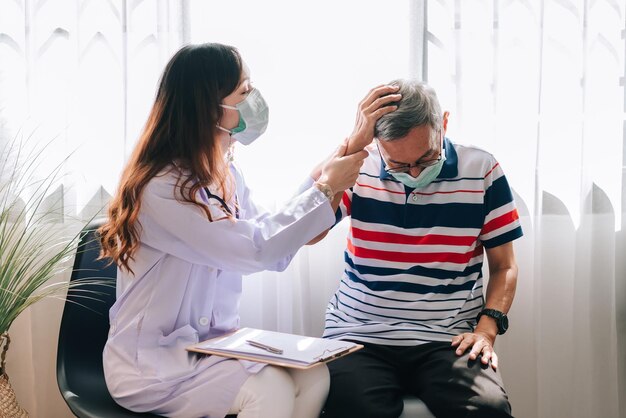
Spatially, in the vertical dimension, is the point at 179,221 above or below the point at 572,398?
above

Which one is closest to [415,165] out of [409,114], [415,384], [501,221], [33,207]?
[409,114]

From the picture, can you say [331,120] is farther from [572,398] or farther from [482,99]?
[572,398]

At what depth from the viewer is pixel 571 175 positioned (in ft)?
7.16

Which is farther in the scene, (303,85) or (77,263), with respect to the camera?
(303,85)

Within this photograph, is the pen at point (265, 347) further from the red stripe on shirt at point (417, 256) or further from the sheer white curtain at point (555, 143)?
the sheer white curtain at point (555, 143)

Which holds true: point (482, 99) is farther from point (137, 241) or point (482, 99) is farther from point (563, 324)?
point (137, 241)

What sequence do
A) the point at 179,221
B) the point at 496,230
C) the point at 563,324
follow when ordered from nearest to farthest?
the point at 179,221, the point at 496,230, the point at 563,324

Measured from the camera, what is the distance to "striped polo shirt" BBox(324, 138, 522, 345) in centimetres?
189

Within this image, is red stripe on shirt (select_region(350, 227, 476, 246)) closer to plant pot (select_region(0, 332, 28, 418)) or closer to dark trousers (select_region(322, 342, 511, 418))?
dark trousers (select_region(322, 342, 511, 418))

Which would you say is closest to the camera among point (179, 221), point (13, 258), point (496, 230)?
point (179, 221)

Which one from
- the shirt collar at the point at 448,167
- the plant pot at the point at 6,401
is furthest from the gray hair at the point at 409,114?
the plant pot at the point at 6,401

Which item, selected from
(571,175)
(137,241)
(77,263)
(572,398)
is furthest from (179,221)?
(572,398)

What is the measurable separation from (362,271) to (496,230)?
0.38 m

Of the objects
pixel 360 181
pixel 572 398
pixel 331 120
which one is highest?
pixel 331 120
